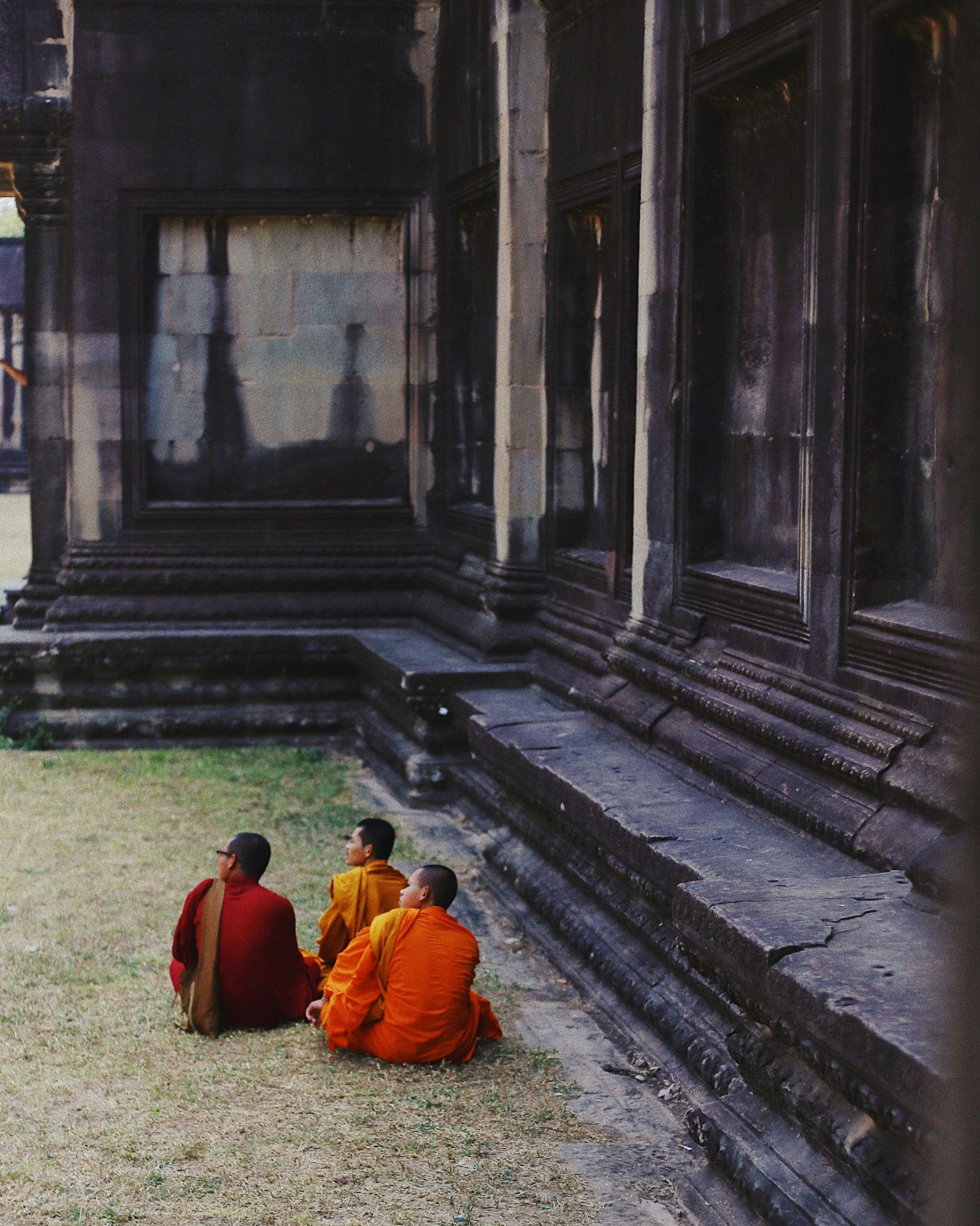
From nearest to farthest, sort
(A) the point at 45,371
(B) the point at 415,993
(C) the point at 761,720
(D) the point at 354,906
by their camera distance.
Answer: (B) the point at 415,993 → (C) the point at 761,720 → (D) the point at 354,906 → (A) the point at 45,371

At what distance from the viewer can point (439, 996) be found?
4988 millimetres

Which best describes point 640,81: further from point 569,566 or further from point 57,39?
point 57,39

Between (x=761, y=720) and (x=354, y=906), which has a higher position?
(x=761, y=720)

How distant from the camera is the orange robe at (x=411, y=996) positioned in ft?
16.4

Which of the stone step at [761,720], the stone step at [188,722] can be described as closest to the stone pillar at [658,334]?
the stone step at [761,720]

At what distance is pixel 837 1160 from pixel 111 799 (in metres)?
6.16

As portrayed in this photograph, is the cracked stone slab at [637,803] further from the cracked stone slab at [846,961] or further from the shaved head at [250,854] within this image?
the shaved head at [250,854]

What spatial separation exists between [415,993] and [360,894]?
875 millimetres

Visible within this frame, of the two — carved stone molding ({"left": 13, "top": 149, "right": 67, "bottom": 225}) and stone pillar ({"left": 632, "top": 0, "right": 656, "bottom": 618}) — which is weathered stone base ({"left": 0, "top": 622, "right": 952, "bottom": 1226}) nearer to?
stone pillar ({"left": 632, "top": 0, "right": 656, "bottom": 618})

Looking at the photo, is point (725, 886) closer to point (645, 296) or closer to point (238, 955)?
point (238, 955)

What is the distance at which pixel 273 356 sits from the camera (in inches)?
437

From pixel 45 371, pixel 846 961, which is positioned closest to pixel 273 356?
pixel 45 371

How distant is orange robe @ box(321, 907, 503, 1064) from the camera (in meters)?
5.00

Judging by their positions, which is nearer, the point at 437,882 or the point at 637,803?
the point at 437,882
